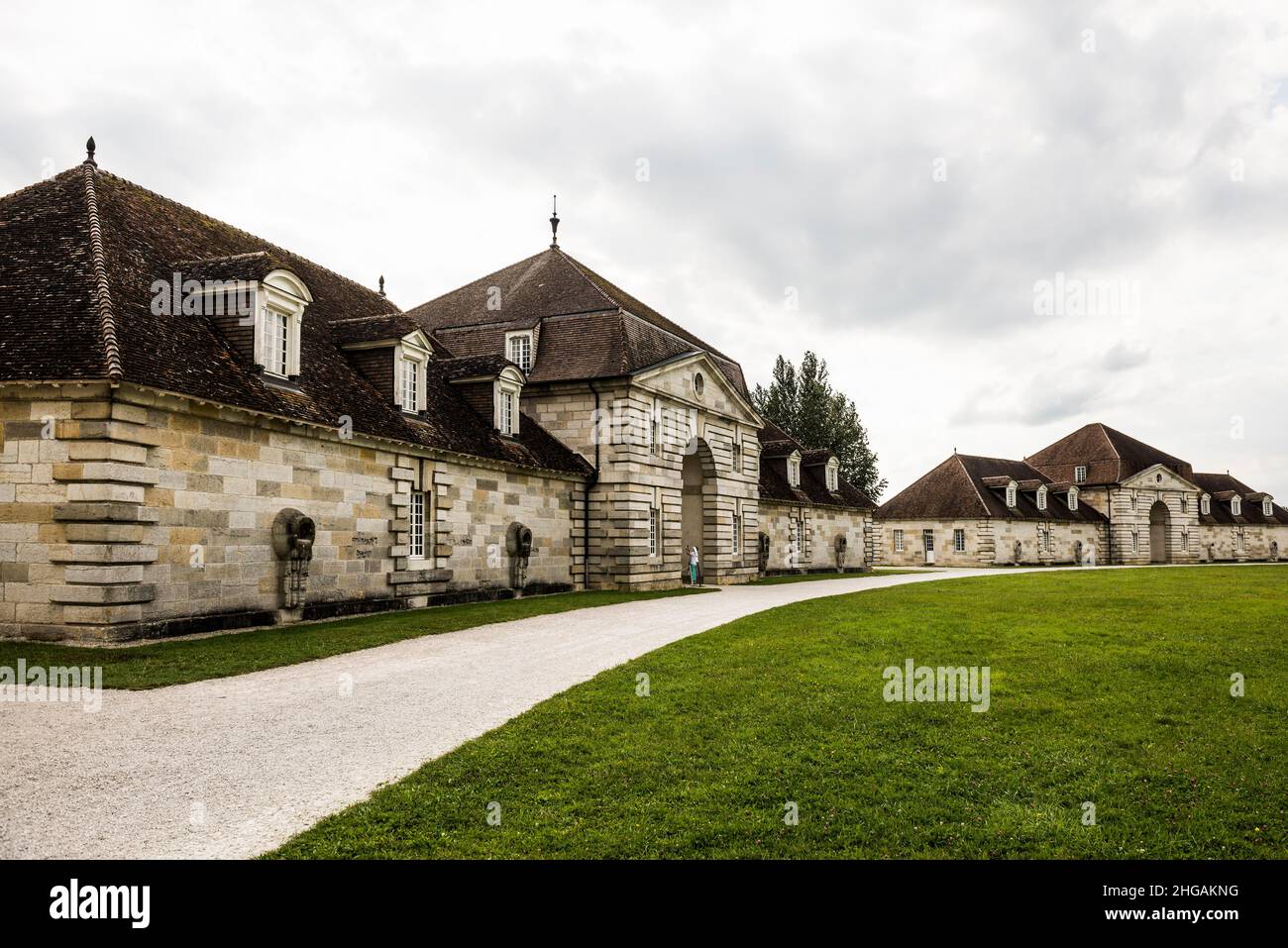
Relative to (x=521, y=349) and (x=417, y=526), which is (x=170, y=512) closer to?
(x=417, y=526)

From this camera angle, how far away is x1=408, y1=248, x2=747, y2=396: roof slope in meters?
29.7

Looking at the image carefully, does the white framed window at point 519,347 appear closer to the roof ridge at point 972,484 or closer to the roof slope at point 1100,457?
the roof ridge at point 972,484

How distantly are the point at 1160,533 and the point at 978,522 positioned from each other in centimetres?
2523

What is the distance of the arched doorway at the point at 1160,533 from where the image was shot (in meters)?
70.8

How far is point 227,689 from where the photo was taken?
34.3 feet

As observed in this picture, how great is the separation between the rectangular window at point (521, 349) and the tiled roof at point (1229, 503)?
6780 centimetres

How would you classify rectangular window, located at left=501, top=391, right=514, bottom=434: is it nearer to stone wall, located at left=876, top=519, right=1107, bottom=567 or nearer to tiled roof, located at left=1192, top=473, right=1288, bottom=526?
stone wall, located at left=876, top=519, right=1107, bottom=567

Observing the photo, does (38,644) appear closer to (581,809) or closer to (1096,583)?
(581,809)

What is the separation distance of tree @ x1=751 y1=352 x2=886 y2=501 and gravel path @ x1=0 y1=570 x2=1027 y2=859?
5942cm

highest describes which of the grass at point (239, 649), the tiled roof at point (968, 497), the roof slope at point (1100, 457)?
the roof slope at point (1100, 457)

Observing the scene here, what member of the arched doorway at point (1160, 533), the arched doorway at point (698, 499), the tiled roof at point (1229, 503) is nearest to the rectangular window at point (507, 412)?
the arched doorway at point (698, 499)

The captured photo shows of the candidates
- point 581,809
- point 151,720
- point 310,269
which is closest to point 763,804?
point 581,809

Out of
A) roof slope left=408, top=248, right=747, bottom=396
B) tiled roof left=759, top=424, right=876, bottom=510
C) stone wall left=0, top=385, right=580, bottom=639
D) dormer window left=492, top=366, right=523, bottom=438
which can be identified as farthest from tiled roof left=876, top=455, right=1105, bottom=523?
stone wall left=0, top=385, right=580, bottom=639
